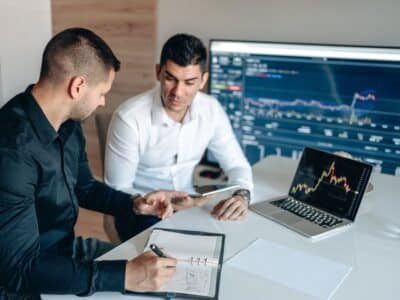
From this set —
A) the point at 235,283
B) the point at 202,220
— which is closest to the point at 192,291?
the point at 235,283

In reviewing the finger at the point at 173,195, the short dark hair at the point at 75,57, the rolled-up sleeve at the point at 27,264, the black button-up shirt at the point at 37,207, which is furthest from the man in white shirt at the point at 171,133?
the rolled-up sleeve at the point at 27,264

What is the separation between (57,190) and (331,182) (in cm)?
88

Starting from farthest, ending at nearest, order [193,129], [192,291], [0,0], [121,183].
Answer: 1. [193,129]
2. [121,183]
3. [0,0]
4. [192,291]

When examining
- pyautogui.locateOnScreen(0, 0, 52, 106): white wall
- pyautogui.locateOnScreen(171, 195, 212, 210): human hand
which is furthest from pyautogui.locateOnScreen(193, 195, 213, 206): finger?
pyautogui.locateOnScreen(0, 0, 52, 106): white wall

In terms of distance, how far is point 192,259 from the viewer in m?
1.18

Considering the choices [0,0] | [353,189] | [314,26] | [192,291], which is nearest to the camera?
[192,291]

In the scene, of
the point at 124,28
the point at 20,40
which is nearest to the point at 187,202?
the point at 20,40

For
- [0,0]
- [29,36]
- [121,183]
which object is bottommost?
[121,183]

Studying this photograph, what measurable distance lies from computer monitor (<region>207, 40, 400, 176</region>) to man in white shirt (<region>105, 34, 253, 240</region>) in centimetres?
39

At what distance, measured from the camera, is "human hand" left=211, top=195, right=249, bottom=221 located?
1481 millimetres

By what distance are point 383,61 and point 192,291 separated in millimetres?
1578

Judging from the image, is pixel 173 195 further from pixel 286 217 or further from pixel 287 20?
pixel 287 20

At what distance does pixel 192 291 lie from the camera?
1.05m

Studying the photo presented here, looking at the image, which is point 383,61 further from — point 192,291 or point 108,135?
point 192,291
